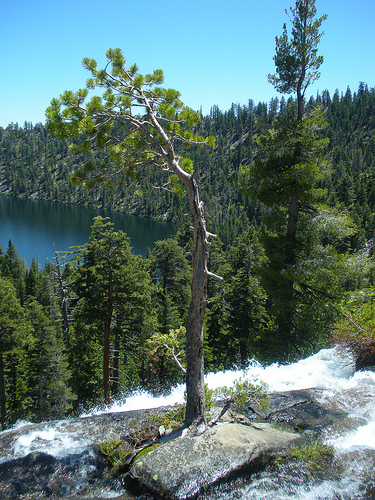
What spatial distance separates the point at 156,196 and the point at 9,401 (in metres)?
156

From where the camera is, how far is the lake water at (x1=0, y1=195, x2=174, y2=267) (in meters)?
91.5

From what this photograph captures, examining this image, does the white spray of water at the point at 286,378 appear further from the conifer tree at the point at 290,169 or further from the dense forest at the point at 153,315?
the conifer tree at the point at 290,169

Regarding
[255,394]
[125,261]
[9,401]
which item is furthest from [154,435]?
[9,401]

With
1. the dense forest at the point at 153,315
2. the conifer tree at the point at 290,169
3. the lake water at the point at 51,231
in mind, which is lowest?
the lake water at the point at 51,231

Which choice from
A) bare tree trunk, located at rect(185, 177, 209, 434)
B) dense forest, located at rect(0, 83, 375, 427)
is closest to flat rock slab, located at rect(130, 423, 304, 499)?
bare tree trunk, located at rect(185, 177, 209, 434)

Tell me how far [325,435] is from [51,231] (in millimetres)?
→ 116773

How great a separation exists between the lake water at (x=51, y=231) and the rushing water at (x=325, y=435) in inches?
2476

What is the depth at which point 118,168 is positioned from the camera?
22.7 feet

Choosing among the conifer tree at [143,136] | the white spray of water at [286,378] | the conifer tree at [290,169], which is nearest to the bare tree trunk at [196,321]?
the conifer tree at [143,136]

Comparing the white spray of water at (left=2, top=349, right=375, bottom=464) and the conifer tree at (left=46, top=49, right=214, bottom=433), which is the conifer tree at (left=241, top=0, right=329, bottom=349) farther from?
the conifer tree at (left=46, top=49, right=214, bottom=433)

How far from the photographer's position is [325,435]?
21.1 ft

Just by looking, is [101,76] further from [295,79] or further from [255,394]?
[295,79]

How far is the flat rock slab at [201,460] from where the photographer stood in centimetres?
481

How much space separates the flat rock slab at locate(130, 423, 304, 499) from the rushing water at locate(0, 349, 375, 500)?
0.66 ft
